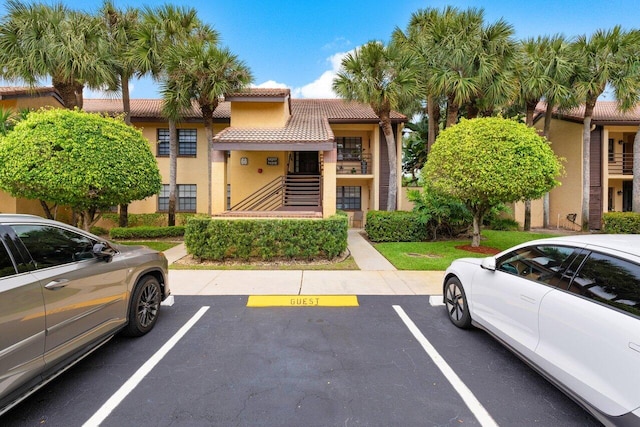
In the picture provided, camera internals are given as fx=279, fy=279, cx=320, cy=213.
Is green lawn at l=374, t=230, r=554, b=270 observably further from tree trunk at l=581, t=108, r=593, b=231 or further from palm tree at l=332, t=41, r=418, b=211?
palm tree at l=332, t=41, r=418, b=211

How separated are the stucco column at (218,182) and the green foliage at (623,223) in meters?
18.3

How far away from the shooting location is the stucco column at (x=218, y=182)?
32.6 ft

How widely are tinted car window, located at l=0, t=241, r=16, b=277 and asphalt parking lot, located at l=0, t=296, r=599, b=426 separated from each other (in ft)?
4.16

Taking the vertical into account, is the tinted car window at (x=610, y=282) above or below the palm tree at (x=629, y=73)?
below

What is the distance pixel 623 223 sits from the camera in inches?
536

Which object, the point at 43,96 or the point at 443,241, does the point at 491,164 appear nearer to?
the point at 443,241

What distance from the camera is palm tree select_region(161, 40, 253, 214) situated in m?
11.9

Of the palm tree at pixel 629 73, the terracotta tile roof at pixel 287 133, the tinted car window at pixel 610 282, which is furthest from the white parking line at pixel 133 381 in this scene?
the palm tree at pixel 629 73

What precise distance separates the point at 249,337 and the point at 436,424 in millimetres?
2494

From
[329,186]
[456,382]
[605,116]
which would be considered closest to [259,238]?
[329,186]

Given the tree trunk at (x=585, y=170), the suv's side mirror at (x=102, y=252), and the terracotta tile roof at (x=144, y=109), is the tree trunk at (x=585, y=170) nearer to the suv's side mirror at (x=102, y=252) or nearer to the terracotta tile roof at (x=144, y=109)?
the terracotta tile roof at (x=144, y=109)

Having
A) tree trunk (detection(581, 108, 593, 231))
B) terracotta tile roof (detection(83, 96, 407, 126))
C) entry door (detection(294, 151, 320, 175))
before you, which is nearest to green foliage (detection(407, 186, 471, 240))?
terracotta tile roof (detection(83, 96, 407, 126))

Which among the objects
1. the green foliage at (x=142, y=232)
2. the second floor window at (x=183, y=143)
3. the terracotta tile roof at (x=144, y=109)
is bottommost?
the green foliage at (x=142, y=232)

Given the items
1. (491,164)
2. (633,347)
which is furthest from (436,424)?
(491,164)
